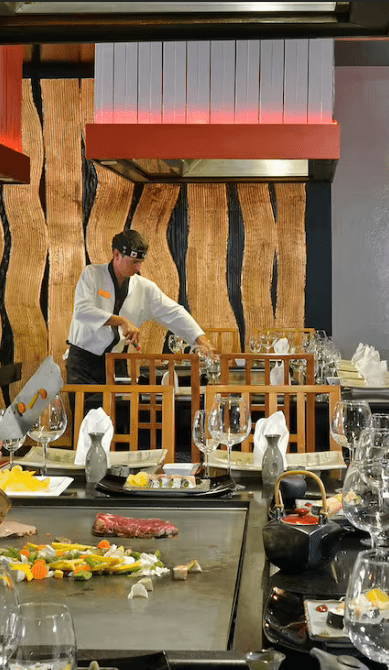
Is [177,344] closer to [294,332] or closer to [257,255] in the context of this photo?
[294,332]

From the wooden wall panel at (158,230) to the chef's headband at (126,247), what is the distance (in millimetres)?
1660

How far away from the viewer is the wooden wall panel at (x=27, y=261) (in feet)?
23.5

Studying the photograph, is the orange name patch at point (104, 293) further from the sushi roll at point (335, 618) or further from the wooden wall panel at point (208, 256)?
the sushi roll at point (335, 618)

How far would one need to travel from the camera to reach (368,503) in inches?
64.2

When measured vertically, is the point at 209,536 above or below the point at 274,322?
below

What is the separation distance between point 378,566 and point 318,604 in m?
0.42

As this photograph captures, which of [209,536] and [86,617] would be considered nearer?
[86,617]

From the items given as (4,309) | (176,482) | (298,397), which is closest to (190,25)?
(176,482)

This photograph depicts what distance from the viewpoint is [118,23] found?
1753 millimetres

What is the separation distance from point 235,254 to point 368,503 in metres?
5.70

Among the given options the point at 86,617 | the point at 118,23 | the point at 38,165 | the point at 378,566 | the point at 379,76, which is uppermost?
the point at 379,76

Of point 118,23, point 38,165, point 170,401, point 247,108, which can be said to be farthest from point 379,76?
point 118,23

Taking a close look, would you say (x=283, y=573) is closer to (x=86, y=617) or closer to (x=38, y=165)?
(x=86, y=617)

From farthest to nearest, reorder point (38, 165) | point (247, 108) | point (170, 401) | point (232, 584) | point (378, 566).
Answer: point (38, 165) → point (247, 108) → point (170, 401) → point (232, 584) → point (378, 566)
